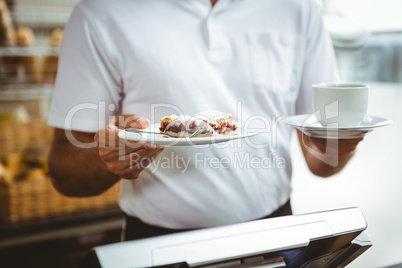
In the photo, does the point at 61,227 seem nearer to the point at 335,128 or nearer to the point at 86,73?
the point at 86,73

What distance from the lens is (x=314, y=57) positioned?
0.64 metres

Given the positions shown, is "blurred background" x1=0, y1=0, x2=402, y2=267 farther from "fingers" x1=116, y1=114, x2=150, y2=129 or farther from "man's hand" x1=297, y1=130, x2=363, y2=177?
"fingers" x1=116, y1=114, x2=150, y2=129

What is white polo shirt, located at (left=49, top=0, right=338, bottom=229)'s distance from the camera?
51cm

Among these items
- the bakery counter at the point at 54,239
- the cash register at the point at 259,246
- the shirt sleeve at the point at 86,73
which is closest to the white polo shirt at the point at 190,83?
the shirt sleeve at the point at 86,73

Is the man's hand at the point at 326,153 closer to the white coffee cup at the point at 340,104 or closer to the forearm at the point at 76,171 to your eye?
the white coffee cup at the point at 340,104

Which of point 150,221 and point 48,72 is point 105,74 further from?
point 48,72

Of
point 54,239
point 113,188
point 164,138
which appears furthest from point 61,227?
point 164,138

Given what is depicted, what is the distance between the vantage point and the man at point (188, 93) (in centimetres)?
51

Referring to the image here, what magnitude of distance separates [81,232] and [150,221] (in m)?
0.64

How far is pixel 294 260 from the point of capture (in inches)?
14.5

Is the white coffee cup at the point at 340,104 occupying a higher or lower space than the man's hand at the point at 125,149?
higher

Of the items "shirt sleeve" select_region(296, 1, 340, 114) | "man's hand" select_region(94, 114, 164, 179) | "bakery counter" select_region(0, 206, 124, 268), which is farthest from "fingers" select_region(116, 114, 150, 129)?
"bakery counter" select_region(0, 206, 124, 268)

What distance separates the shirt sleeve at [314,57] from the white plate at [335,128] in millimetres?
163

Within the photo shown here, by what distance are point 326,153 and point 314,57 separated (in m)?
0.19
